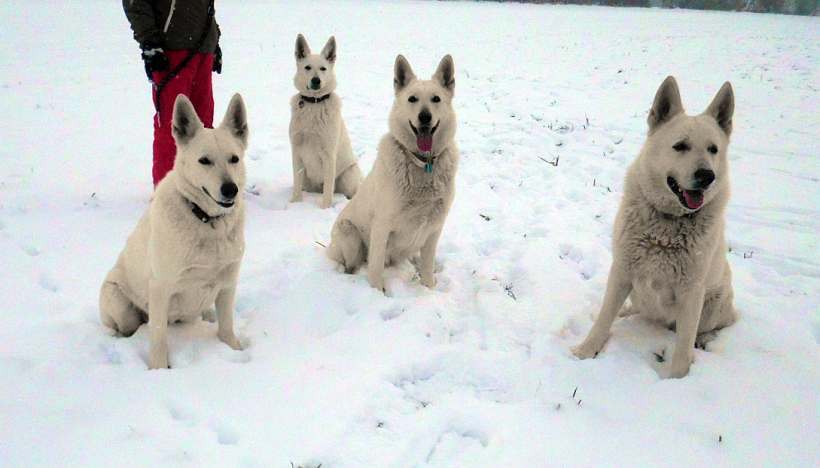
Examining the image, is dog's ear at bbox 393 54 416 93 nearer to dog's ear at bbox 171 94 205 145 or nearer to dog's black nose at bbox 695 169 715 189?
dog's ear at bbox 171 94 205 145

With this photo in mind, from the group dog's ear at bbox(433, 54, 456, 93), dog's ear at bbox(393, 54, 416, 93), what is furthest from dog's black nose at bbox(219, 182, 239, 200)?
dog's ear at bbox(433, 54, 456, 93)

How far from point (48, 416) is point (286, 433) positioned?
3.71ft

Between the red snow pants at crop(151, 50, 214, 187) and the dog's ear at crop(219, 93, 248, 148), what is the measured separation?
177cm

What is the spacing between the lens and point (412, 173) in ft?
10.9

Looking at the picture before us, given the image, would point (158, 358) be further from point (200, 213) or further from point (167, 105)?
point (167, 105)

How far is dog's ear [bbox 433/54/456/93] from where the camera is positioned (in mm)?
3508

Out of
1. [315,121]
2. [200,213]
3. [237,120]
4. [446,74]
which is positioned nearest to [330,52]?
[315,121]

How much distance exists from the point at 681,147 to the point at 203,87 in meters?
4.23

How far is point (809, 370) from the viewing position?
271cm

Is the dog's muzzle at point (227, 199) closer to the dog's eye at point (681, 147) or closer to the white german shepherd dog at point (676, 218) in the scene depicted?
the white german shepherd dog at point (676, 218)

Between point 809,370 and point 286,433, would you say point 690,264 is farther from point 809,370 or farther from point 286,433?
point 286,433

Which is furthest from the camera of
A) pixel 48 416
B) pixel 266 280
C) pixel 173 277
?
pixel 266 280

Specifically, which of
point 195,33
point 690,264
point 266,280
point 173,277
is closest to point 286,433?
point 173,277

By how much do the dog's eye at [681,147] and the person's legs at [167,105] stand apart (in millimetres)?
3959
